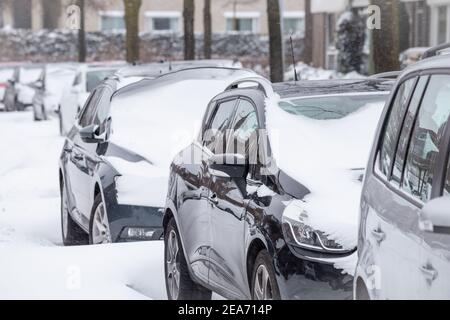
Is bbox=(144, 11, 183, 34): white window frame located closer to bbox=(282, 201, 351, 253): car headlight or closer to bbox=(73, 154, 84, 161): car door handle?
bbox=(73, 154, 84, 161): car door handle

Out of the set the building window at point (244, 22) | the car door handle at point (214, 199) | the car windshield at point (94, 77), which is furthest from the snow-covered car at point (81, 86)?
the building window at point (244, 22)

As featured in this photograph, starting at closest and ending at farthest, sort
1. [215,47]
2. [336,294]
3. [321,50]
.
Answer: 1. [336,294]
2. [321,50]
3. [215,47]

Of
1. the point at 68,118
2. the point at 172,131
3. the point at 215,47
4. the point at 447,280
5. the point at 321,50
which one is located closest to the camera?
the point at 447,280

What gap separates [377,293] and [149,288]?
396 centimetres

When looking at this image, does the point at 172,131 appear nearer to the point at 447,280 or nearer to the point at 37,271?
the point at 37,271

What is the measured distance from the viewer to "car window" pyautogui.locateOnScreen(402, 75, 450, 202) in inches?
191

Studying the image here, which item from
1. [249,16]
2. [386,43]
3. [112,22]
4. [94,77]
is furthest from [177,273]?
[249,16]

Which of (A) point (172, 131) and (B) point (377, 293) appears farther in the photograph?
(A) point (172, 131)

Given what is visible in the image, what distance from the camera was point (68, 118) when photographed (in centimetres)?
2480

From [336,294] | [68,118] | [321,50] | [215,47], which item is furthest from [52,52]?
[336,294]

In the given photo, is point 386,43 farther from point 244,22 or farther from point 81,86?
point 244,22

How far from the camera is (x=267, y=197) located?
22.1 feet

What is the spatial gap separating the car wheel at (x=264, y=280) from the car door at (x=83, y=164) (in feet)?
14.5
